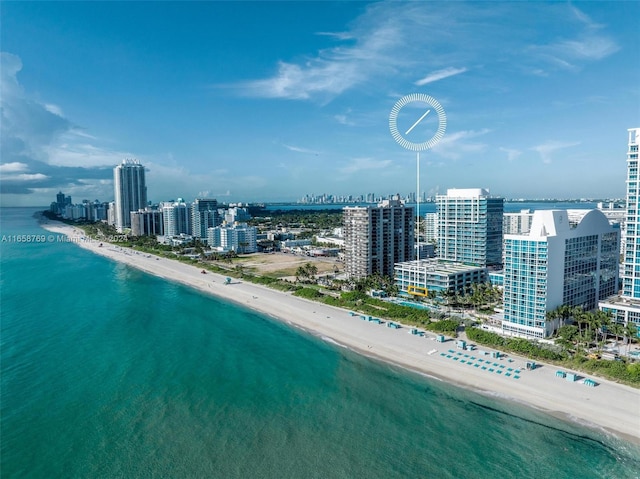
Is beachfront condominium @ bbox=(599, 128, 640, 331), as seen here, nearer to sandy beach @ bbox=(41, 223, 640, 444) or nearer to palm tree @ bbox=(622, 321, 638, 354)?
palm tree @ bbox=(622, 321, 638, 354)

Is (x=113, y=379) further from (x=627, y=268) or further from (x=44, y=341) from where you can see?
(x=627, y=268)

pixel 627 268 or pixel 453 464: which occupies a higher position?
pixel 627 268

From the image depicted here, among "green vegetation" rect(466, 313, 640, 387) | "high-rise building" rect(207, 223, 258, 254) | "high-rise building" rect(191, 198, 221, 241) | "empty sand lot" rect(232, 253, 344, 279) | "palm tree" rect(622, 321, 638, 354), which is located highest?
"high-rise building" rect(191, 198, 221, 241)

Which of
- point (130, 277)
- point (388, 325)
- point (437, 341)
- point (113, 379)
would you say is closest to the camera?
point (113, 379)

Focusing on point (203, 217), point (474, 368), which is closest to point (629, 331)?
point (474, 368)

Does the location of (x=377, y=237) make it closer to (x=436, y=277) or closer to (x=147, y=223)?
(x=436, y=277)

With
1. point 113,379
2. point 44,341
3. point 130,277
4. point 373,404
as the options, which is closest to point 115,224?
point 130,277

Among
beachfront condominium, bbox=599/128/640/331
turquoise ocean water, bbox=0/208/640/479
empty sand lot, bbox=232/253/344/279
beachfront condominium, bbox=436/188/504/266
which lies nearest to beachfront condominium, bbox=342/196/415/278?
beachfront condominium, bbox=436/188/504/266
